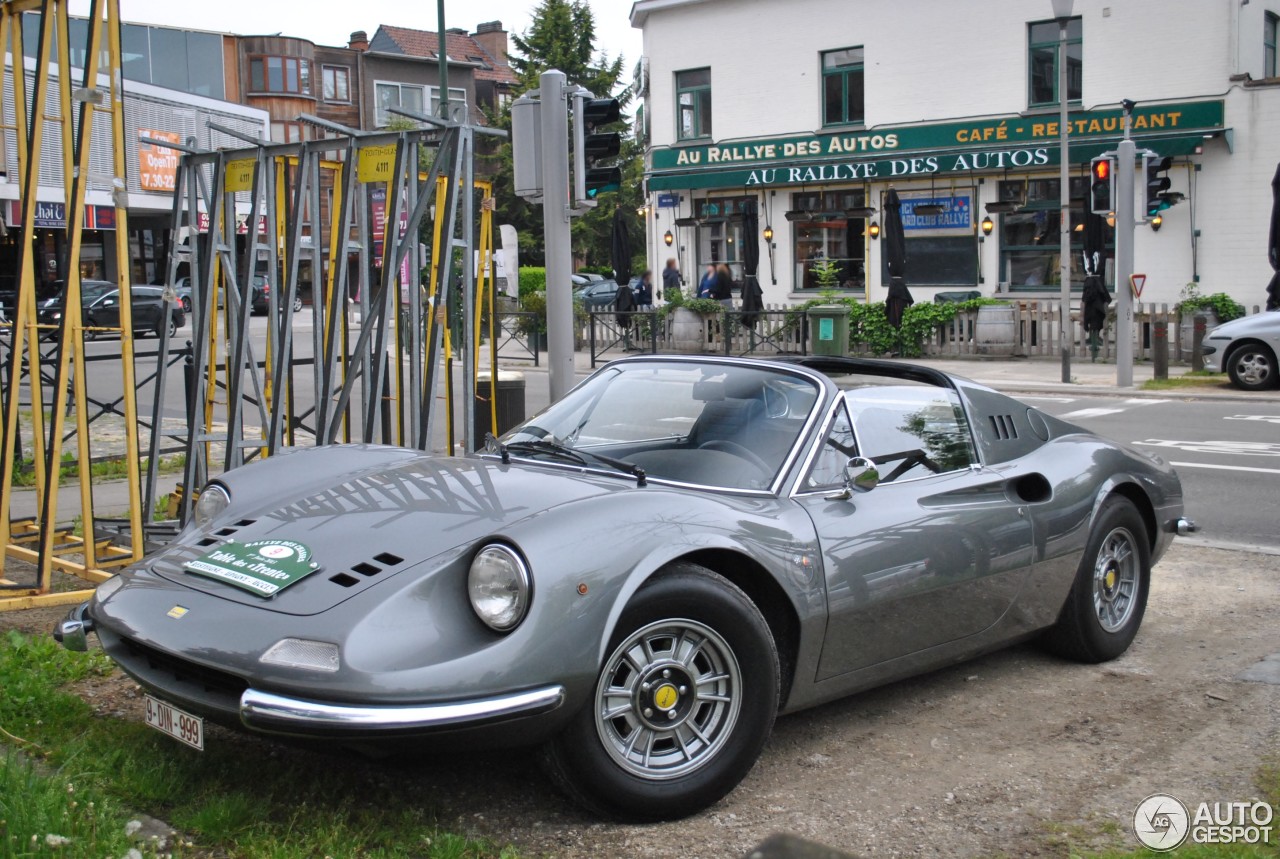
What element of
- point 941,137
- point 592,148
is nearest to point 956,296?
point 941,137

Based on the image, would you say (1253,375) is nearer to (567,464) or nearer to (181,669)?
(567,464)

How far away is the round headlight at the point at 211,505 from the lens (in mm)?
4633

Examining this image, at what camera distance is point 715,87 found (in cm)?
3128

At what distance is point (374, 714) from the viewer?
3.32 metres

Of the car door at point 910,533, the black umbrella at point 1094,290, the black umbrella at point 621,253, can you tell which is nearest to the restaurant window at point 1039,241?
the black umbrella at point 1094,290

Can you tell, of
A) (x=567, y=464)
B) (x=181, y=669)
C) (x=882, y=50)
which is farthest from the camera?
(x=882, y=50)

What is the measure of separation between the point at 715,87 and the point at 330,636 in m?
29.3

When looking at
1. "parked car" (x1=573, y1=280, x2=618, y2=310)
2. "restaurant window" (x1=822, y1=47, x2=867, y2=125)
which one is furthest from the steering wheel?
"parked car" (x1=573, y1=280, x2=618, y2=310)

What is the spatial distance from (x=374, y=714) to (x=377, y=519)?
0.94 metres

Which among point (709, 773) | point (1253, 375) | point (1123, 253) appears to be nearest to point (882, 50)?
point (1123, 253)

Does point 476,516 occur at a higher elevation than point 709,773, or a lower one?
higher

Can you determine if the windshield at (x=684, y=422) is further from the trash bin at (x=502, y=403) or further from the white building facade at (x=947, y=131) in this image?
the white building facade at (x=947, y=131)

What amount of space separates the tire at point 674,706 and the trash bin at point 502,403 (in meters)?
6.67

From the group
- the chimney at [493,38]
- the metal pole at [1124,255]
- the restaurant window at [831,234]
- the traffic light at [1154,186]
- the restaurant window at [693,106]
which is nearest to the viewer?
the metal pole at [1124,255]
